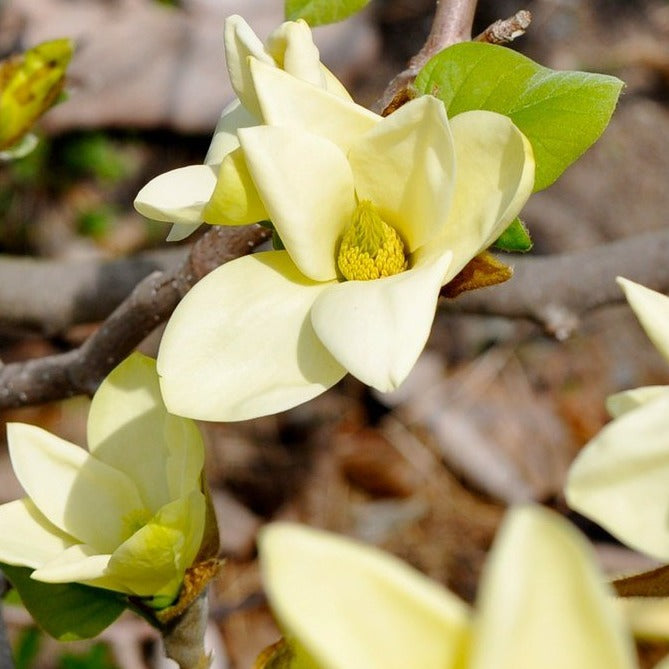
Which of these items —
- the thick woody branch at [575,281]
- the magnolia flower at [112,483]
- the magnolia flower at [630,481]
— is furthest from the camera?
the thick woody branch at [575,281]

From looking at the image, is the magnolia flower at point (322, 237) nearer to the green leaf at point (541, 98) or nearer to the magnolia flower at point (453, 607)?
the green leaf at point (541, 98)

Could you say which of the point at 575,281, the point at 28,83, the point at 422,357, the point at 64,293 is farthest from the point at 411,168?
the point at 422,357

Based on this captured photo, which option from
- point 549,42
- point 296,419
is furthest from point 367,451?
point 549,42

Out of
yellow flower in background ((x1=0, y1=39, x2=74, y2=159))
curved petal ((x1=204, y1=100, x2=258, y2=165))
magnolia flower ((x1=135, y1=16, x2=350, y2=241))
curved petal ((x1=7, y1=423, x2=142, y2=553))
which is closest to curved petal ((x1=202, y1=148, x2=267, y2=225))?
magnolia flower ((x1=135, y1=16, x2=350, y2=241))

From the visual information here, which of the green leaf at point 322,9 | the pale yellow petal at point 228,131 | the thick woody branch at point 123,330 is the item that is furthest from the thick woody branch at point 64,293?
the pale yellow petal at point 228,131

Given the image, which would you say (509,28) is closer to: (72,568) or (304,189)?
(304,189)
